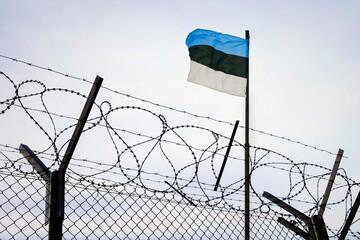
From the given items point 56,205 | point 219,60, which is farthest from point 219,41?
point 56,205

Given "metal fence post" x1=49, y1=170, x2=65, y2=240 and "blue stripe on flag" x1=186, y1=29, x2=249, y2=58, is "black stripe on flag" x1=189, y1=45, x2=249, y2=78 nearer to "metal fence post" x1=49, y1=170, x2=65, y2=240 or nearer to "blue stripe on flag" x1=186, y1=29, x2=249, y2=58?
"blue stripe on flag" x1=186, y1=29, x2=249, y2=58

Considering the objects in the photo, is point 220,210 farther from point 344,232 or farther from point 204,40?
point 204,40

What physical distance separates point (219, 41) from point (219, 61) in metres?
0.52

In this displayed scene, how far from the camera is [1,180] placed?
10.9 feet

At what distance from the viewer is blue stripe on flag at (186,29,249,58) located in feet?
30.8

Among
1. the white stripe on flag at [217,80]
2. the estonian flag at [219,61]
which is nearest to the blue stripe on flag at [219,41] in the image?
the estonian flag at [219,61]

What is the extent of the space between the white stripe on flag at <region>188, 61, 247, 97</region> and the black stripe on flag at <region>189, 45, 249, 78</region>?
0.13 meters

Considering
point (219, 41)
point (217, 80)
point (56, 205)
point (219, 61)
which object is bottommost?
point (56, 205)

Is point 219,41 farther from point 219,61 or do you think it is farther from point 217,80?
point 217,80

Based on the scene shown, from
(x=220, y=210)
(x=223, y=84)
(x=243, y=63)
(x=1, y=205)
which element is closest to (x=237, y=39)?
(x=243, y=63)

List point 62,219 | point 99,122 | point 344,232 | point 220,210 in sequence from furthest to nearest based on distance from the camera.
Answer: point 344,232 → point 220,210 → point 99,122 → point 62,219

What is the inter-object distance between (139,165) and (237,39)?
6115 mm

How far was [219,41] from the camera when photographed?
9445 mm

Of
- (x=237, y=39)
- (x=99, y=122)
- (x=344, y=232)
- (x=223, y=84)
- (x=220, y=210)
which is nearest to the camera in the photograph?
(x=99, y=122)
